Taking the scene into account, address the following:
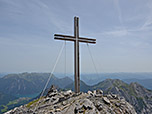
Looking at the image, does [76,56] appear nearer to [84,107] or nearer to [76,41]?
[76,41]

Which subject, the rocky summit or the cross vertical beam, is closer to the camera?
the rocky summit

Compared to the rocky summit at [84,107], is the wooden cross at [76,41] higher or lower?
higher

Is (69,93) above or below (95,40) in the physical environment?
below

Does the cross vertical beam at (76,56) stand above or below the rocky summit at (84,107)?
above

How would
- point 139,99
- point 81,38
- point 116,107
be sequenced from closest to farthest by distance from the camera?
point 116,107 → point 81,38 → point 139,99

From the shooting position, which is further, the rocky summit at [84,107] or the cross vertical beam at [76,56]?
the cross vertical beam at [76,56]

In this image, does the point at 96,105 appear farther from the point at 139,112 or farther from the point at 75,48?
the point at 139,112

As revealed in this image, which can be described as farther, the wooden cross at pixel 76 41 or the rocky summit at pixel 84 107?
the wooden cross at pixel 76 41

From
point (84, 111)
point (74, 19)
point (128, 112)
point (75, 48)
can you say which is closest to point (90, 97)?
point (84, 111)

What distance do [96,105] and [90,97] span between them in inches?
74.0

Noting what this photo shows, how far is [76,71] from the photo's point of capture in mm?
17328

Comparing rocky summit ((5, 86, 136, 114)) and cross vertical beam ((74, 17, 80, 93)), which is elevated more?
cross vertical beam ((74, 17, 80, 93))

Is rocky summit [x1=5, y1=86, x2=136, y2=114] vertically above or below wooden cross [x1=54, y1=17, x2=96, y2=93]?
below

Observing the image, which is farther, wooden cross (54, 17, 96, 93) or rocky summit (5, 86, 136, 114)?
wooden cross (54, 17, 96, 93)
